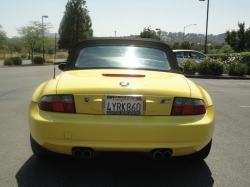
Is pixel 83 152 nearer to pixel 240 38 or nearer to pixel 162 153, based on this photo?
pixel 162 153

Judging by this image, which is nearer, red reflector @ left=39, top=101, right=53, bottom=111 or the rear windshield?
red reflector @ left=39, top=101, right=53, bottom=111

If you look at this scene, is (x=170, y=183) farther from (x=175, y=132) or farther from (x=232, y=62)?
(x=232, y=62)

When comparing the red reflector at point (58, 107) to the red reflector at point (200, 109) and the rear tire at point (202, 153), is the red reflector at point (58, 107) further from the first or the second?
the rear tire at point (202, 153)

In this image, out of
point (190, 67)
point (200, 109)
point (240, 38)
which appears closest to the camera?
point (200, 109)

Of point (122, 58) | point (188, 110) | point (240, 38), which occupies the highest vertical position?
point (240, 38)

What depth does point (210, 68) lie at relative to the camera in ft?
62.8

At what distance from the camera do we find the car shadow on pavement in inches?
108

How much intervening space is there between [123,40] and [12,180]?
237cm

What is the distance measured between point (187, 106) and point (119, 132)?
2.40ft

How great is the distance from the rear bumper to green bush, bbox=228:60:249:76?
17959mm

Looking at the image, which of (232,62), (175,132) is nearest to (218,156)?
(175,132)

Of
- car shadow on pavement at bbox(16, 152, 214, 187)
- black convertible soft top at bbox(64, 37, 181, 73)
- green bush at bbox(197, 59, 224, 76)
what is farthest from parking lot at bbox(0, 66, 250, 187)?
green bush at bbox(197, 59, 224, 76)

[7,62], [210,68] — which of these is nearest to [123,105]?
[210,68]

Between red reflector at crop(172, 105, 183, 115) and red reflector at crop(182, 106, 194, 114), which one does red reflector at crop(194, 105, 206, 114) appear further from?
red reflector at crop(172, 105, 183, 115)
